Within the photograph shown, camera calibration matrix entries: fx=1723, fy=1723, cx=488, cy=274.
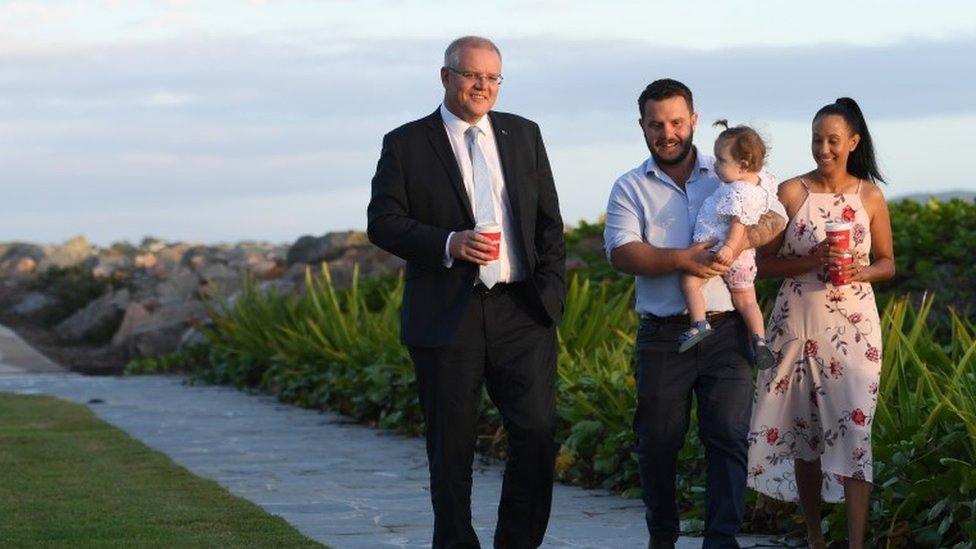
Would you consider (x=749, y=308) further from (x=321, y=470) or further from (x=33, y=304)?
(x=33, y=304)

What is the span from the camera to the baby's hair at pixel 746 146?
19.0 ft

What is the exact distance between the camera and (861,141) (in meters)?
6.21

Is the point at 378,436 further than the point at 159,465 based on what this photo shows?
Yes

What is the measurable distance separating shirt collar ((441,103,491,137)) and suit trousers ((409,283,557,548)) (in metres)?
0.57

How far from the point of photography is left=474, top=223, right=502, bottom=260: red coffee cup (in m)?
5.68

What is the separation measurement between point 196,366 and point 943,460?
1269cm

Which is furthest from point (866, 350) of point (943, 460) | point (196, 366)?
point (196, 366)

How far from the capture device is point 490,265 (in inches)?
235

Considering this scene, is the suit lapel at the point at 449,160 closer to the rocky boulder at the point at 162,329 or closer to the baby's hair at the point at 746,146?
the baby's hair at the point at 746,146

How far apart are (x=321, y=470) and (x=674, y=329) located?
4.22 metres

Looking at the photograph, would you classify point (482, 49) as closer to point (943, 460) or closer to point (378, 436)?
point (943, 460)

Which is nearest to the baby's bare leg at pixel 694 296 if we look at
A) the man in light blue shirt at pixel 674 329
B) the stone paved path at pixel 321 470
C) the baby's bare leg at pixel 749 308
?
the man in light blue shirt at pixel 674 329

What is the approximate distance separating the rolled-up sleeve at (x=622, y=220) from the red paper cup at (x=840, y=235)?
0.65 meters

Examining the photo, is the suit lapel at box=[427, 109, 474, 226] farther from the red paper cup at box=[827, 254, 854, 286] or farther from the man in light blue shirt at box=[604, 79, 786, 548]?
the red paper cup at box=[827, 254, 854, 286]
